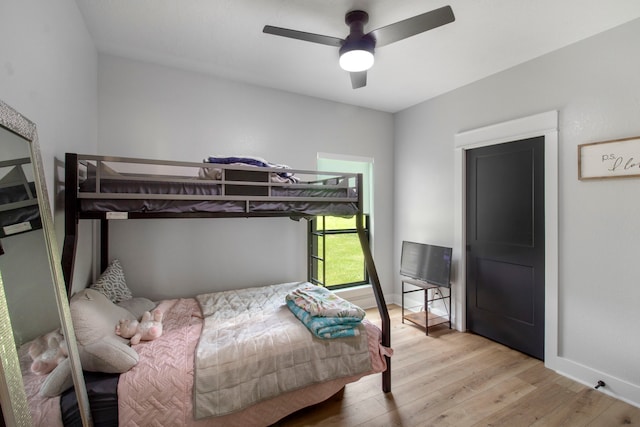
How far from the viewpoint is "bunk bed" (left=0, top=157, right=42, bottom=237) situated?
97 cm

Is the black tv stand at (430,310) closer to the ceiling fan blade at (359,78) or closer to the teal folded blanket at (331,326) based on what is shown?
the teal folded blanket at (331,326)

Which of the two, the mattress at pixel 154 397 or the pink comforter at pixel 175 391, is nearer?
the mattress at pixel 154 397

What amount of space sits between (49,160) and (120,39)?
51.3 inches

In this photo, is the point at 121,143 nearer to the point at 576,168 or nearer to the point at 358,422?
the point at 358,422

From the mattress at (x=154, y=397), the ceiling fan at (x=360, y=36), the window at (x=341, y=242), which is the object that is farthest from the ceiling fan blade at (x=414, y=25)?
the mattress at (x=154, y=397)

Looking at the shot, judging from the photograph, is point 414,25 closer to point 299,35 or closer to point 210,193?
point 299,35

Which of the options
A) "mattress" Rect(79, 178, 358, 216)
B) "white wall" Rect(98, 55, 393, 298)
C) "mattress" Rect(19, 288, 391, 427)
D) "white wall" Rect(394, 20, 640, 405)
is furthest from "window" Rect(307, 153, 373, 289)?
"mattress" Rect(19, 288, 391, 427)

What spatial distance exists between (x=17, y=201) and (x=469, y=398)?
111 inches

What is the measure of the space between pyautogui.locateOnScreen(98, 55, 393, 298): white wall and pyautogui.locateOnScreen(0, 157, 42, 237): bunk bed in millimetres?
1511

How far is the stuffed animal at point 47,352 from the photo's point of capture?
108cm

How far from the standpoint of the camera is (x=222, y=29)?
2.10 meters

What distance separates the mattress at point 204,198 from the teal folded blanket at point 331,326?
79 centimetres

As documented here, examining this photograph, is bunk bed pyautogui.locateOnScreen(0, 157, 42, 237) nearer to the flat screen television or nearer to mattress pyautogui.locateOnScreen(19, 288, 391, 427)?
mattress pyautogui.locateOnScreen(19, 288, 391, 427)

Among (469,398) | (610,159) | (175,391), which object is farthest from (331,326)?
(610,159)
